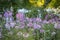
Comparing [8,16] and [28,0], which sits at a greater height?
[8,16]

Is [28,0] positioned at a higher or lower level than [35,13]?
lower

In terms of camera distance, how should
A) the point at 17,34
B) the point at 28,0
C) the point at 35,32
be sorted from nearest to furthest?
the point at 17,34, the point at 35,32, the point at 28,0

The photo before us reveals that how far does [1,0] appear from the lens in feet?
27.6

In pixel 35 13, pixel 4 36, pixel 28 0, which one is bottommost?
pixel 28 0

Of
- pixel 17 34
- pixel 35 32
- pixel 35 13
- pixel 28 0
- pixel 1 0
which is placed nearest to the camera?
pixel 17 34

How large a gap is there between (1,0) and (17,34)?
16.7 feet

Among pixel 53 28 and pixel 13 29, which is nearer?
pixel 13 29

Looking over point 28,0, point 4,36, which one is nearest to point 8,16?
point 4,36

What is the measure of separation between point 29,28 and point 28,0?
5536 mm

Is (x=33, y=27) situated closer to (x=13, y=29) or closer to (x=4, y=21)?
(x=13, y=29)

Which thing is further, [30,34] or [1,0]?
[1,0]

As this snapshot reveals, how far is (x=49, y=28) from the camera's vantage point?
387 cm

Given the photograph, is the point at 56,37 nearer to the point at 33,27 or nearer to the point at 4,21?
the point at 33,27

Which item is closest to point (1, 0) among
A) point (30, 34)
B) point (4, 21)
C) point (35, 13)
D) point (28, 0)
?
point (28, 0)
